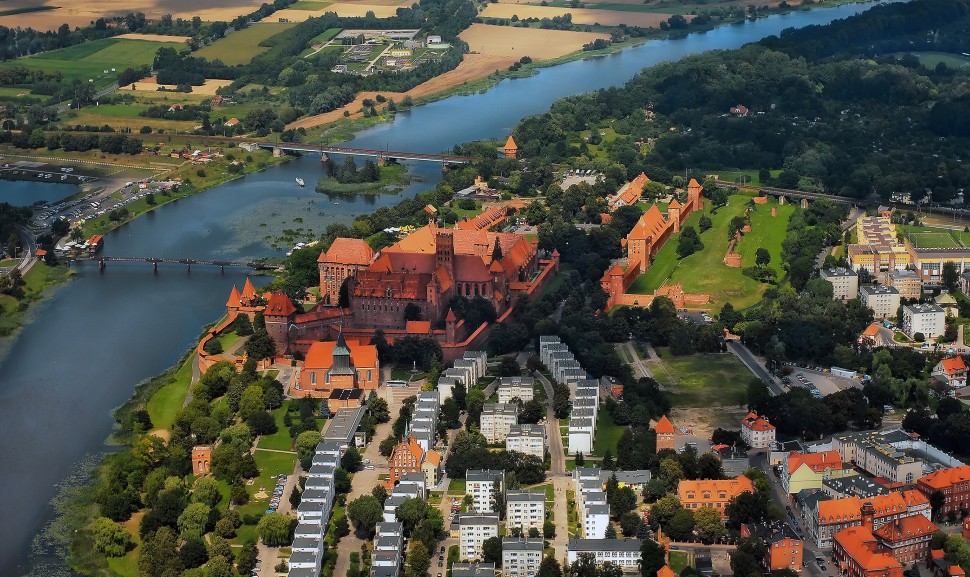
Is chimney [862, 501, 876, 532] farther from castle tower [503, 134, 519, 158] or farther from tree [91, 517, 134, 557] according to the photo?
castle tower [503, 134, 519, 158]

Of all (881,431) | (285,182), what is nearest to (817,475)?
(881,431)

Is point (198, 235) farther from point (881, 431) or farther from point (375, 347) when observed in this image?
point (881, 431)

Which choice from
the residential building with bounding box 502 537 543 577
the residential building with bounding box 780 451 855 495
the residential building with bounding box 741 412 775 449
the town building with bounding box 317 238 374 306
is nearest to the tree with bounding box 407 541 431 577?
the residential building with bounding box 502 537 543 577

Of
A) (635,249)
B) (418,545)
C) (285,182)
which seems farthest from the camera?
(285,182)

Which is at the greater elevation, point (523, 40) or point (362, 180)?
point (362, 180)

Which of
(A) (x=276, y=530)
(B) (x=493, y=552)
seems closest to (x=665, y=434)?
(B) (x=493, y=552)

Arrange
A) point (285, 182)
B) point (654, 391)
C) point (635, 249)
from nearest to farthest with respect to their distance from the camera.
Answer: point (654, 391) → point (635, 249) → point (285, 182)

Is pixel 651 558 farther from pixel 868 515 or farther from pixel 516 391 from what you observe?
pixel 516 391
